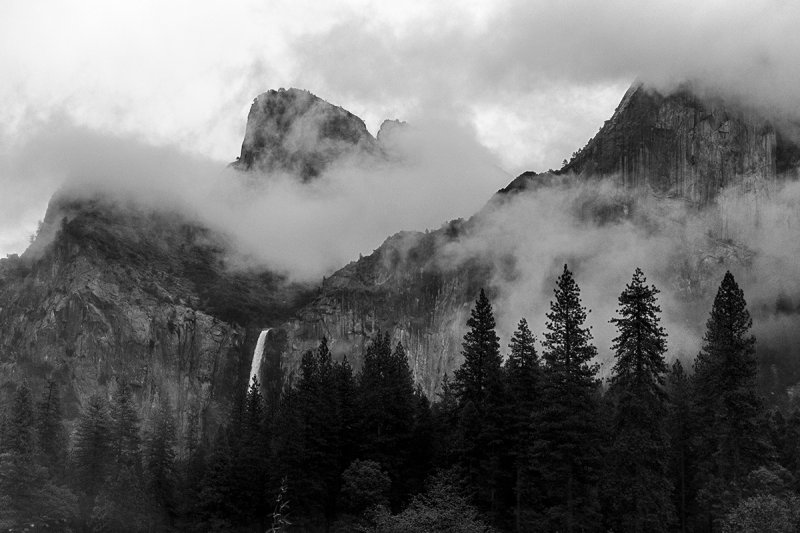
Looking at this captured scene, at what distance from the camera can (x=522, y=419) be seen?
236 ft

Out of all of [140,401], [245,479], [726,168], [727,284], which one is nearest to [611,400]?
[727,284]

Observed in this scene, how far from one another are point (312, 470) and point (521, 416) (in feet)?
67.5

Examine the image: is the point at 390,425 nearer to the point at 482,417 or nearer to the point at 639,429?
the point at 482,417

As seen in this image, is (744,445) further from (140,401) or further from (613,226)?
(140,401)

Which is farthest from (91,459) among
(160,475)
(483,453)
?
(483,453)

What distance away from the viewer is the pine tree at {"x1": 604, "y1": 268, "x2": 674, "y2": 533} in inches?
2457

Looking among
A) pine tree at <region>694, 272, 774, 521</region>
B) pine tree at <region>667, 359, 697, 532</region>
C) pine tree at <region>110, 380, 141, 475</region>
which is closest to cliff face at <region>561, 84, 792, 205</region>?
pine tree at <region>667, 359, 697, 532</region>

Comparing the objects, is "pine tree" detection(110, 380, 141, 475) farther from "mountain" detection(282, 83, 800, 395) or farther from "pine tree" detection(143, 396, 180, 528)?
"mountain" detection(282, 83, 800, 395)

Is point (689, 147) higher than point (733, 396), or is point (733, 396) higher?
point (689, 147)

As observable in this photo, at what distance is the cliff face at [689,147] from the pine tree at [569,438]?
12599 centimetres

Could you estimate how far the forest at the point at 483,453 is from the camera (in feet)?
208

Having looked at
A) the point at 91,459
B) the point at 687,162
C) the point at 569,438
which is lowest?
the point at 569,438

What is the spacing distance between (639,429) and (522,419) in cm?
1118

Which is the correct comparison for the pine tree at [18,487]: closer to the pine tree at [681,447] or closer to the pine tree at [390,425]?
the pine tree at [390,425]
